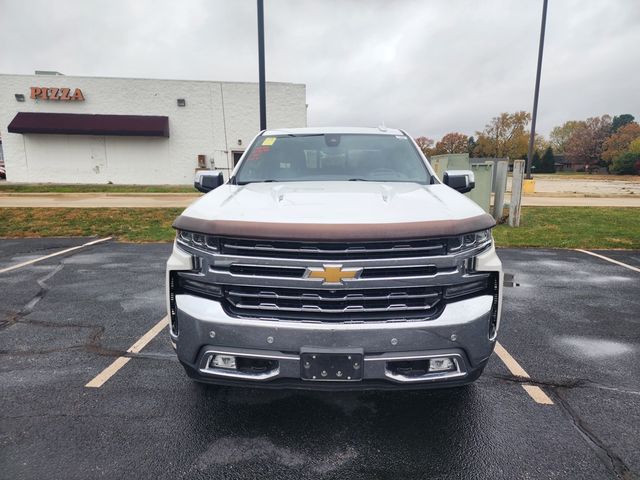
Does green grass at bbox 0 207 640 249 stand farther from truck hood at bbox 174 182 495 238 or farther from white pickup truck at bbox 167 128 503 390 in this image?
white pickup truck at bbox 167 128 503 390

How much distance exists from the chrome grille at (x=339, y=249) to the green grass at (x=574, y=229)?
23.3ft

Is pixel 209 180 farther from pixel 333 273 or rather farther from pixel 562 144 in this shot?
Result: pixel 562 144

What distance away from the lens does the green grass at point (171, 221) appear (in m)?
9.21

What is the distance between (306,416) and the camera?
9.09ft

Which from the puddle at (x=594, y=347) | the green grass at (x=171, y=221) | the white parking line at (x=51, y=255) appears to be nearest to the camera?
the puddle at (x=594, y=347)

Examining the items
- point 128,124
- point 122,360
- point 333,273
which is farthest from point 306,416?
point 128,124

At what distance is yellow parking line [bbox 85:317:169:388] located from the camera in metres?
3.22

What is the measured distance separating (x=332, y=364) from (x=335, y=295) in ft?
1.19

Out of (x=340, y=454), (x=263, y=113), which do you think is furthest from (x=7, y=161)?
(x=340, y=454)

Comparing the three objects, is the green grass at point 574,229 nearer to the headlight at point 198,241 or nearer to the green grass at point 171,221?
the green grass at point 171,221

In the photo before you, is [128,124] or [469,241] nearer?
[469,241]

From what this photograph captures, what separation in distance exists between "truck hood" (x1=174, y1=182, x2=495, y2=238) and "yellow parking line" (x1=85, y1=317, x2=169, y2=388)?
1.65m

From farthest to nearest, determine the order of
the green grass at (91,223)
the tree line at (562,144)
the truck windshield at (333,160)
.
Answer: the tree line at (562,144) → the green grass at (91,223) → the truck windshield at (333,160)

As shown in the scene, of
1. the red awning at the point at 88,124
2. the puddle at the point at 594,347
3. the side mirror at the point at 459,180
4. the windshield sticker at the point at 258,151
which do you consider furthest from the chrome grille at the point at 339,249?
the red awning at the point at 88,124
